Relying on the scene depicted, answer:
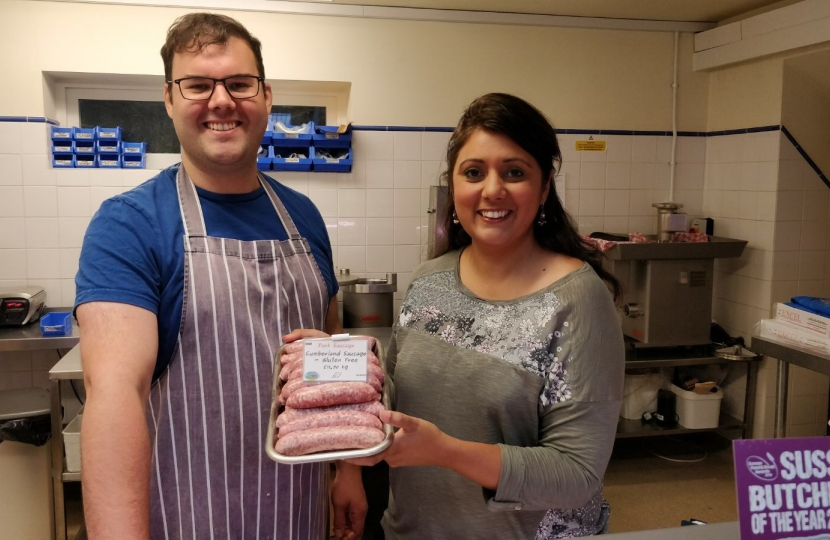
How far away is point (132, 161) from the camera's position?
3.51m

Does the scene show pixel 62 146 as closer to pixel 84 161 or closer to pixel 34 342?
pixel 84 161

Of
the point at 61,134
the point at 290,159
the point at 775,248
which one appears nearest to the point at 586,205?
the point at 775,248

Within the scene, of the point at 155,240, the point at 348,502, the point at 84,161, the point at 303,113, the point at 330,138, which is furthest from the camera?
the point at 303,113

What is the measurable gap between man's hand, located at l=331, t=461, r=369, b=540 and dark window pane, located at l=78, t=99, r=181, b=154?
272cm

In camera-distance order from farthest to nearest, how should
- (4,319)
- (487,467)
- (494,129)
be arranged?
(4,319) → (494,129) → (487,467)

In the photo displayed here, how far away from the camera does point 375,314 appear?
3.38 m

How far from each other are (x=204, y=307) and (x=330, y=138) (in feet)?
7.96

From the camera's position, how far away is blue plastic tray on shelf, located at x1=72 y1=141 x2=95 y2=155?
11.1 feet

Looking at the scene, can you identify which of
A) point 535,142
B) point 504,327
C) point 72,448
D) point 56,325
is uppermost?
point 535,142

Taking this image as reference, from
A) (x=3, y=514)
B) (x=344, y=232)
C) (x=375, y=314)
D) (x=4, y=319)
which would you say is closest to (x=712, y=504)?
(x=375, y=314)

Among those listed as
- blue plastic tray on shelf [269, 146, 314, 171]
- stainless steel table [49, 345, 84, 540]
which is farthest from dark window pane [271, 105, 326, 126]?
stainless steel table [49, 345, 84, 540]

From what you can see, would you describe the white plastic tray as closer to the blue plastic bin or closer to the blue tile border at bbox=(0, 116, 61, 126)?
the blue plastic bin

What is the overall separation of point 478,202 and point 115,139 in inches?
110

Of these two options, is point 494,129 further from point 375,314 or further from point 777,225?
point 777,225
